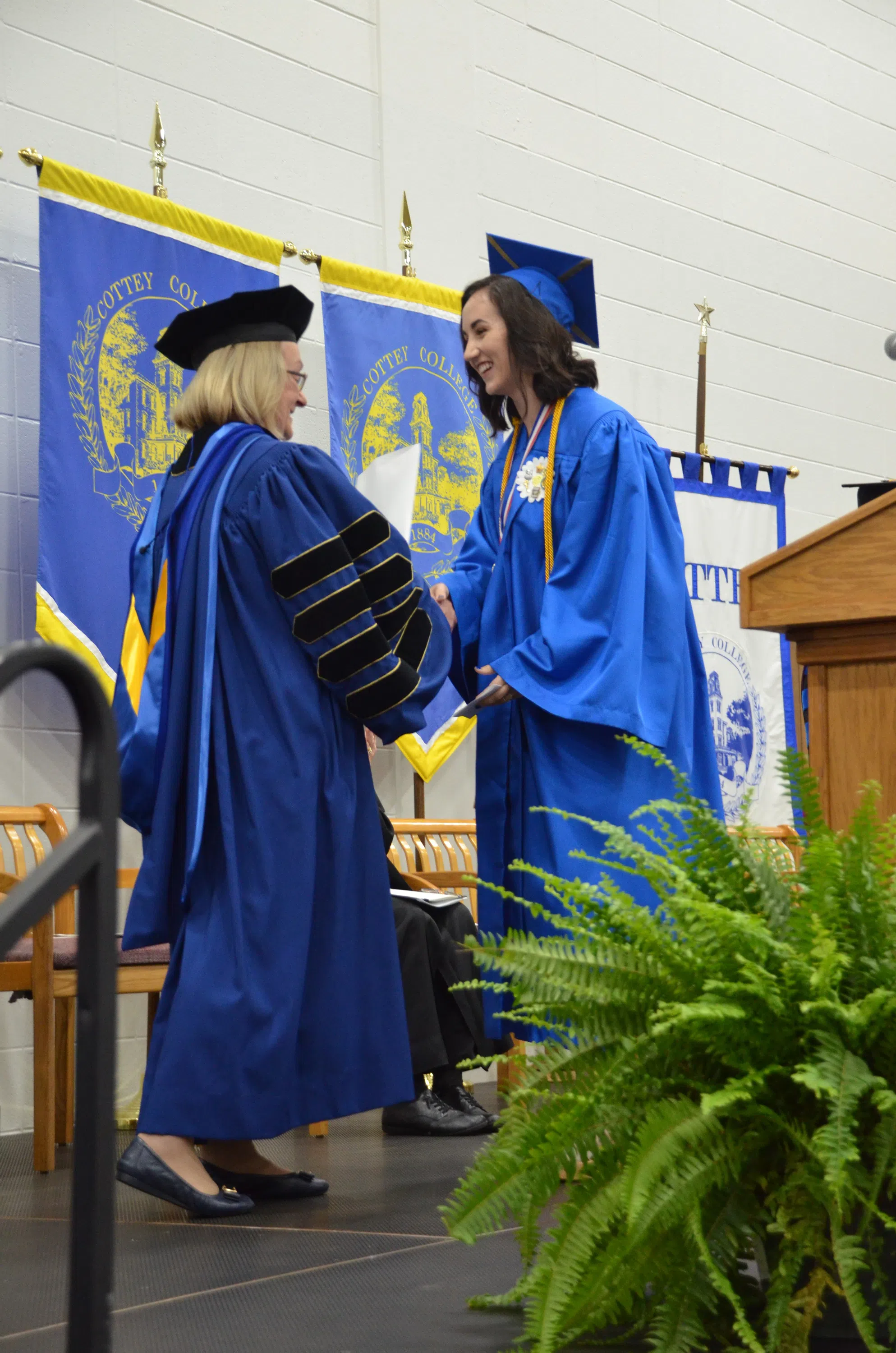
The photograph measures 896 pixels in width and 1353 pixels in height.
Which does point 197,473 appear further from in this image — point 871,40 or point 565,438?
point 871,40

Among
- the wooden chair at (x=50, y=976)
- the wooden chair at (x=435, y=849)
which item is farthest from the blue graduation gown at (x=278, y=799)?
the wooden chair at (x=435, y=849)

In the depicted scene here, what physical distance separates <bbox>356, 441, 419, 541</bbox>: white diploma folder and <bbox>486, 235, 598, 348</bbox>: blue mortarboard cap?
2.59 ft

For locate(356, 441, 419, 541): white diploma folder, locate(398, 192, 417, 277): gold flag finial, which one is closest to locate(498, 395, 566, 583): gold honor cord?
locate(356, 441, 419, 541): white diploma folder

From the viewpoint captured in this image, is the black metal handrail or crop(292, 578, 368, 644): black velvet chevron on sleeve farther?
crop(292, 578, 368, 644): black velvet chevron on sleeve

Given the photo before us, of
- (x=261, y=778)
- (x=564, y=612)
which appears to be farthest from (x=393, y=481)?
(x=261, y=778)

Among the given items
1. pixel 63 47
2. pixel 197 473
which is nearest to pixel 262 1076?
pixel 197 473

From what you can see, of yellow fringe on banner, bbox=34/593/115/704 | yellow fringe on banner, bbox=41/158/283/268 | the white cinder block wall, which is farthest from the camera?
the white cinder block wall

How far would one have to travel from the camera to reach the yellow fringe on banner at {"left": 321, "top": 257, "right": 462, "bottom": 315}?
4.74 metres

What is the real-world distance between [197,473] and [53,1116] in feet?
4.77

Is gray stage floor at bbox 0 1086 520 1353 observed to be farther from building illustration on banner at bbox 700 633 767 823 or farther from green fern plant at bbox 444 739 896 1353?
building illustration on banner at bbox 700 633 767 823

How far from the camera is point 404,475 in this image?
3.85 m

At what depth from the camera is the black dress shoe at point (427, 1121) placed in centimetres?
368

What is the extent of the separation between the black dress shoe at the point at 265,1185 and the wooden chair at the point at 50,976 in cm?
40

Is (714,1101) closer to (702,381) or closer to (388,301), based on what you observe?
(388,301)
